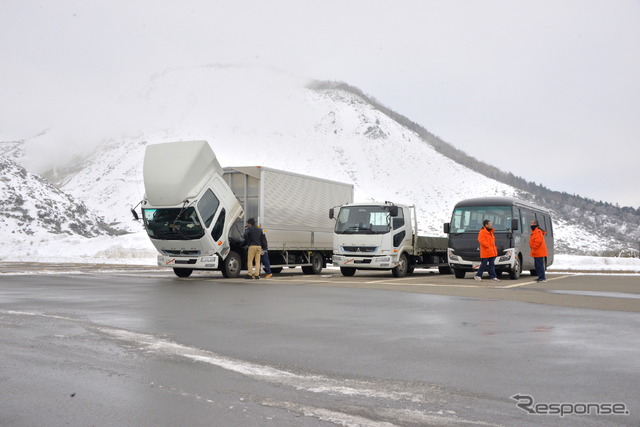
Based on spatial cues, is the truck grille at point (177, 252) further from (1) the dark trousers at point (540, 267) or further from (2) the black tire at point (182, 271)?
(1) the dark trousers at point (540, 267)

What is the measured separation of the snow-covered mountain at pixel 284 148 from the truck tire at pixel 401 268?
106 meters

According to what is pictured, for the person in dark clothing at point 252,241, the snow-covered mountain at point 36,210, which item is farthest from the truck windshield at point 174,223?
the snow-covered mountain at point 36,210

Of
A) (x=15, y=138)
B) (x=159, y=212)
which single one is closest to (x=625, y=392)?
(x=159, y=212)

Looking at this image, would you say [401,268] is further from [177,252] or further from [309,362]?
[309,362]

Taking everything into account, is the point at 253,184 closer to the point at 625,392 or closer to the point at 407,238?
the point at 407,238

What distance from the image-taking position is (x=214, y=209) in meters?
20.6

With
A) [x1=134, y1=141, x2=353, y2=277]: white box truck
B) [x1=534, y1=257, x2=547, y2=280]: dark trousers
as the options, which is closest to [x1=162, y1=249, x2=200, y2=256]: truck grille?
[x1=134, y1=141, x2=353, y2=277]: white box truck

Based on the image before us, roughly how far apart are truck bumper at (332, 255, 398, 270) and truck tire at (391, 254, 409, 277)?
1.27 feet

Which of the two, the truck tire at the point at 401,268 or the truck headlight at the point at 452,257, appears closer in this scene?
the truck headlight at the point at 452,257

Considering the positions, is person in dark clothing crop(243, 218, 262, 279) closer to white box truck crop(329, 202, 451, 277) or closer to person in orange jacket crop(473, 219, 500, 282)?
white box truck crop(329, 202, 451, 277)

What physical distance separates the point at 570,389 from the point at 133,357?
4.00m

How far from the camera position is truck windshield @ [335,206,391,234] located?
2273 centimetres

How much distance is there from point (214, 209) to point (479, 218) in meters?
8.74

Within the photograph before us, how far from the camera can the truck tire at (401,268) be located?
917 inches
